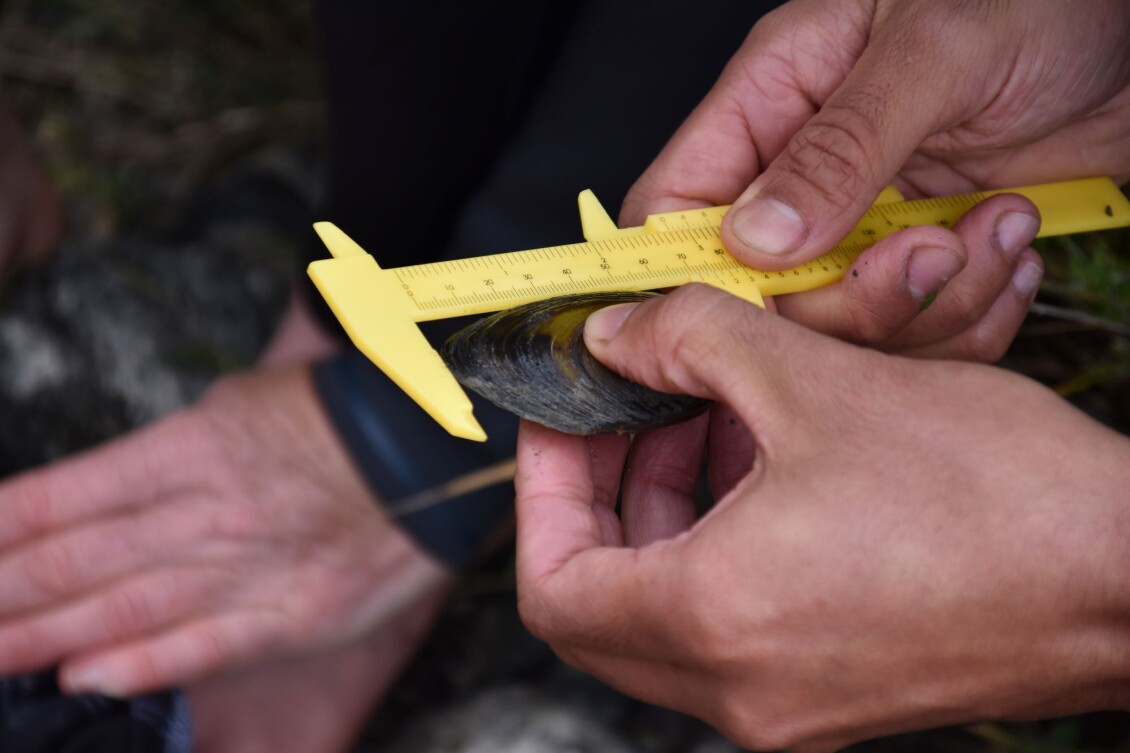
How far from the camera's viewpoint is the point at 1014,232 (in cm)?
178

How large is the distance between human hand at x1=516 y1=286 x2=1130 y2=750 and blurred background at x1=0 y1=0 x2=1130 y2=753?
74 centimetres

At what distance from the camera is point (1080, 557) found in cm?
123

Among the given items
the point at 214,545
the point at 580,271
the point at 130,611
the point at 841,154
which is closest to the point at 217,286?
the point at 214,545

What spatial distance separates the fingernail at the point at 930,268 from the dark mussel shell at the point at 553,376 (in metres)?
0.47

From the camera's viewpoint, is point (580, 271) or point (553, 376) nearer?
point (553, 376)

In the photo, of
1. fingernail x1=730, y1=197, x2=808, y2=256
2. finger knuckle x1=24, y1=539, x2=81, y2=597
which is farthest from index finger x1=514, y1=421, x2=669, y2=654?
finger knuckle x1=24, y1=539, x2=81, y2=597

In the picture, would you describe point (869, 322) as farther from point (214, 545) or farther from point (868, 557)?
point (214, 545)

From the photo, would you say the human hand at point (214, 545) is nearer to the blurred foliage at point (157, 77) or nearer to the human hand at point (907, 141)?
the human hand at point (907, 141)

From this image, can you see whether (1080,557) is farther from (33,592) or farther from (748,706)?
(33,592)

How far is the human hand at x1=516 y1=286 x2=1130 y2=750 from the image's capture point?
3.97 ft

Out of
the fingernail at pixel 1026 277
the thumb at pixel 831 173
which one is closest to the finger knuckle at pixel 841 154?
the thumb at pixel 831 173

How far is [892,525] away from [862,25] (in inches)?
44.7

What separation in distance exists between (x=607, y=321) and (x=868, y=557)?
20.9 inches

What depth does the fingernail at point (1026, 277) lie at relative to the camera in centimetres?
186
